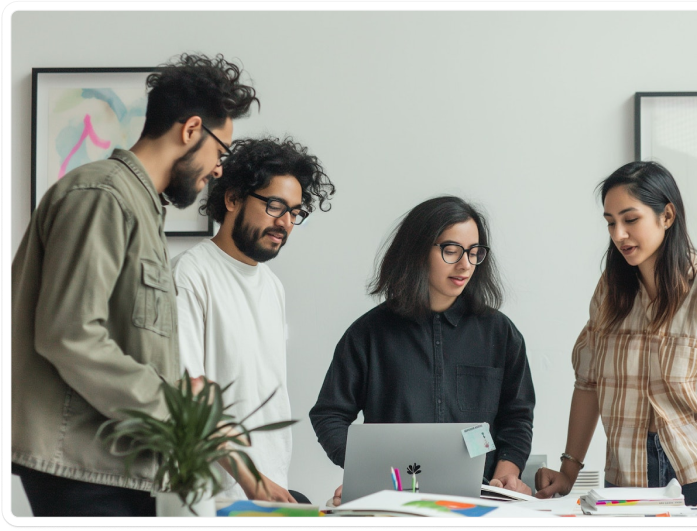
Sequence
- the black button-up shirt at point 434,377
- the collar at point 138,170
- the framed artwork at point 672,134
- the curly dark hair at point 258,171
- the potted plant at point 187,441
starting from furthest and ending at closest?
the framed artwork at point 672,134, the curly dark hair at point 258,171, the black button-up shirt at point 434,377, the collar at point 138,170, the potted plant at point 187,441

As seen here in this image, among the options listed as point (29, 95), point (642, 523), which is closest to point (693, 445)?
point (642, 523)

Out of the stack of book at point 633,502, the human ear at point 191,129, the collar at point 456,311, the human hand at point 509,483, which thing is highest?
the human ear at point 191,129

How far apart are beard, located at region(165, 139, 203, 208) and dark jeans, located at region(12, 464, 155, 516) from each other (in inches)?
24.4

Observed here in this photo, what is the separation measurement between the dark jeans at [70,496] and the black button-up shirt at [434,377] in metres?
0.79

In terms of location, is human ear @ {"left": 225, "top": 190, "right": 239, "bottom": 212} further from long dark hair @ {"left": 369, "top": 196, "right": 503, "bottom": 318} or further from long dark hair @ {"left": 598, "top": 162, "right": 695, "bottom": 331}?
long dark hair @ {"left": 598, "top": 162, "right": 695, "bottom": 331}

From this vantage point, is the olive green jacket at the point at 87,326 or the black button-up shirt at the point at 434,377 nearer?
the olive green jacket at the point at 87,326

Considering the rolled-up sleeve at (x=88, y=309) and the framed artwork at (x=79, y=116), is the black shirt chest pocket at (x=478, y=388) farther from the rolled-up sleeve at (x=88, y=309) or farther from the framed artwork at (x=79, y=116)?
the framed artwork at (x=79, y=116)

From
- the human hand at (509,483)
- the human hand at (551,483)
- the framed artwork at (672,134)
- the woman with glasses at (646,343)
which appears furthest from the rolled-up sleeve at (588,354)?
the framed artwork at (672,134)

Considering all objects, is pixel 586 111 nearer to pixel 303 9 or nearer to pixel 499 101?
pixel 499 101

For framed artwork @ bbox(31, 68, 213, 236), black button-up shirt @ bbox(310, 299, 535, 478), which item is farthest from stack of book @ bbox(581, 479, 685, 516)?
framed artwork @ bbox(31, 68, 213, 236)

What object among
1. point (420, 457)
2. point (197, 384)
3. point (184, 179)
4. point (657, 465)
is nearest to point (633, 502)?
point (657, 465)

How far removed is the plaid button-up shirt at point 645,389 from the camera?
1800mm

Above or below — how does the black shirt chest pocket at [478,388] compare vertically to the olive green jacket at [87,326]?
below

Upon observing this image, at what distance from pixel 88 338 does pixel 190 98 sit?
635 millimetres
